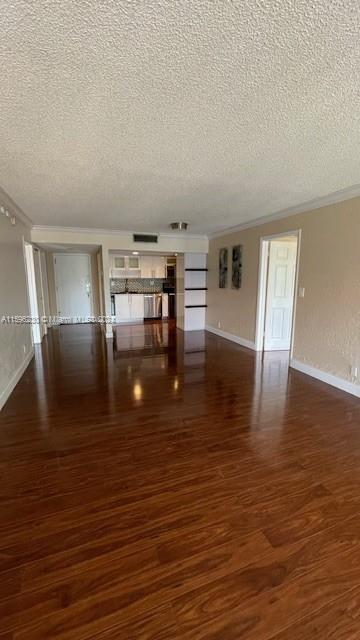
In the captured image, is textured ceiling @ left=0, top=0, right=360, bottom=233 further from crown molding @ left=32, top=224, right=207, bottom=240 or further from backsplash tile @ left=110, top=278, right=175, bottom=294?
backsplash tile @ left=110, top=278, right=175, bottom=294

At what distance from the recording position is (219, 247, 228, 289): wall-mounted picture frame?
6.22 metres

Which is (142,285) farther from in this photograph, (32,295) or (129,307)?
(32,295)

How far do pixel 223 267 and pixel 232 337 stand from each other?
1558 mm

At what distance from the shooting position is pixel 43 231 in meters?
5.68

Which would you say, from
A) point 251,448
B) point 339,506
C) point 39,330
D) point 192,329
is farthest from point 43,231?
point 339,506

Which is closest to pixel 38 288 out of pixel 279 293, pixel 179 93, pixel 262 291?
pixel 262 291

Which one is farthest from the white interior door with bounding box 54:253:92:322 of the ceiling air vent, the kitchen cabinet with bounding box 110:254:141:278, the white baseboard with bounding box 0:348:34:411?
the white baseboard with bounding box 0:348:34:411

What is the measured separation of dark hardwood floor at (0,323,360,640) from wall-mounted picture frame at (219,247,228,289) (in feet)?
11.0

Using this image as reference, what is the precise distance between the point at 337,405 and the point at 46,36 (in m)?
3.68

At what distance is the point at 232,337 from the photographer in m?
6.18

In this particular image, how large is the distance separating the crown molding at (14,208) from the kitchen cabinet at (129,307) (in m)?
3.65

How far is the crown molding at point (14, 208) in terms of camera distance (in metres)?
3.34

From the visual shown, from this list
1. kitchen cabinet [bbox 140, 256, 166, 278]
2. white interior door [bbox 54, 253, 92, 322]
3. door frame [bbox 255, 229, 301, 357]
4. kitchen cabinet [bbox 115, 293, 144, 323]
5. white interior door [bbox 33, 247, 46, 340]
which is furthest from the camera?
kitchen cabinet [bbox 140, 256, 166, 278]

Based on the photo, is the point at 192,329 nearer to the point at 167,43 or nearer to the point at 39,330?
the point at 39,330
